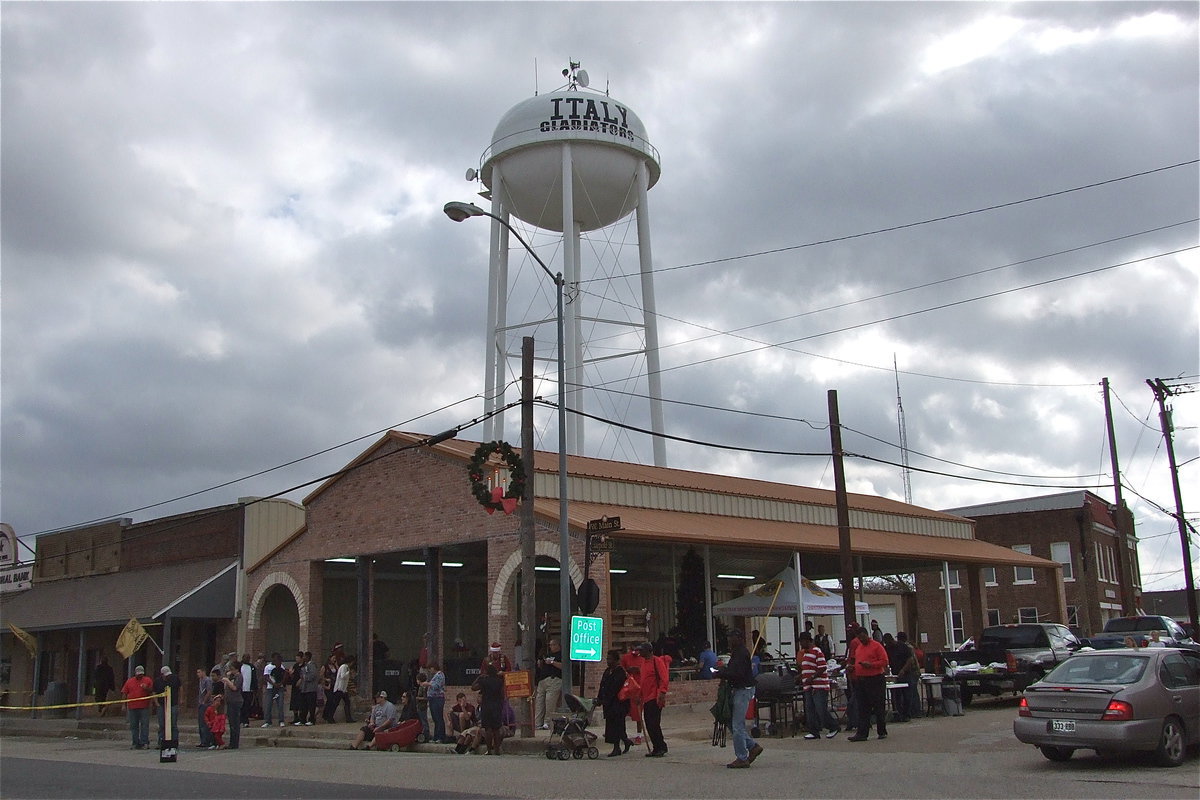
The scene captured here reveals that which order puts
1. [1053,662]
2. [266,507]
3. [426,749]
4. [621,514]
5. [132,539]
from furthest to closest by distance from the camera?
[132,539] → [266,507] → [621,514] → [1053,662] → [426,749]

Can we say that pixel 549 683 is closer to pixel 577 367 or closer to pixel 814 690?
pixel 814 690

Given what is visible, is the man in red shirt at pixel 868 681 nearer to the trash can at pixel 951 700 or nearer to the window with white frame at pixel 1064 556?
the trash can at pixel 951 700

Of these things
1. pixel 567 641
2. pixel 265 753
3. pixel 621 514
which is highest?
pixel 621 514

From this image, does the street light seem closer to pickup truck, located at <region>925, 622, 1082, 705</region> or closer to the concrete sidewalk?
the concrete sidewalk

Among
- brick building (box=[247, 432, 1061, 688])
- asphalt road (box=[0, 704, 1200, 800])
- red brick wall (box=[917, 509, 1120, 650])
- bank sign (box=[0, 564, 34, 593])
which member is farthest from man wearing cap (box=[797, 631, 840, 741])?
red brick wall (box=[917, 509, 1120, 650])

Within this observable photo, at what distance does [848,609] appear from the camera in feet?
76.0

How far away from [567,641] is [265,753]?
6.65m

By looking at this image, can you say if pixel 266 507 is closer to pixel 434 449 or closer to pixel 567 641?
pixel 434 449

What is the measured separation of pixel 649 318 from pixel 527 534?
16348 millimetres

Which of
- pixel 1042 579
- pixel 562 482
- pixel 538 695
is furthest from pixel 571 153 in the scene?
pixel 1042 579

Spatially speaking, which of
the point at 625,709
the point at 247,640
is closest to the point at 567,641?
the point at 625,709

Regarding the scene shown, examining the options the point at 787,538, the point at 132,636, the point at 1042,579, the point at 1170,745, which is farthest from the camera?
the point at 1042,579

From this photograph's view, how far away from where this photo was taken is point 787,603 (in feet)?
84.8

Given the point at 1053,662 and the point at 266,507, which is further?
the point at 266,507
